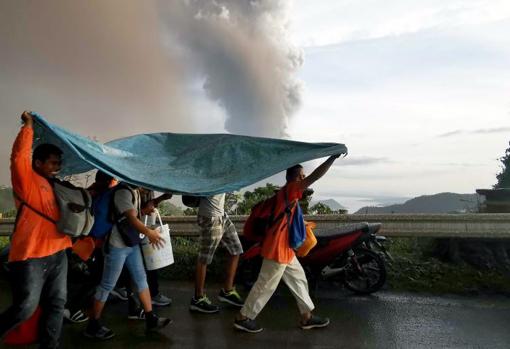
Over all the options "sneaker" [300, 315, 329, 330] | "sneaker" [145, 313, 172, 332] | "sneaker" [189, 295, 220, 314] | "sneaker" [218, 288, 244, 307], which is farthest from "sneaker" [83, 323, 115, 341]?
"sneaker" [300, 315, 329, 330]

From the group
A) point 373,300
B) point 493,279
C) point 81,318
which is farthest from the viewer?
point 493,279

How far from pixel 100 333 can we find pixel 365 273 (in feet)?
10.5

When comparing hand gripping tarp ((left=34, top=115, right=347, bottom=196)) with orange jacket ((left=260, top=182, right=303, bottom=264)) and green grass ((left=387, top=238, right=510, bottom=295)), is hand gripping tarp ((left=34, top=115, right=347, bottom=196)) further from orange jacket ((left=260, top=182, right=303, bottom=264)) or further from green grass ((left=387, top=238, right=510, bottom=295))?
green grass ((left=387, top=238, right=510, bottom=295))

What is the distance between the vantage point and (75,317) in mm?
5312

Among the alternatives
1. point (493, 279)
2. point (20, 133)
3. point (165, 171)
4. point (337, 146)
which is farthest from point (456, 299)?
point (20, 133)

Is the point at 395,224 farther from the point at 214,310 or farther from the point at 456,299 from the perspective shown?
the point at 214,310

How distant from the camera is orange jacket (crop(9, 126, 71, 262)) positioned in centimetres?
374

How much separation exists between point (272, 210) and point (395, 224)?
8.54ft

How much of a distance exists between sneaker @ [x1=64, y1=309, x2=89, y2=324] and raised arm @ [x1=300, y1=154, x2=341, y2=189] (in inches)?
112

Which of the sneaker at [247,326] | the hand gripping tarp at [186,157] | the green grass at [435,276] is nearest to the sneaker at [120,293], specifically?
the hand gripping tarp at [186,157]

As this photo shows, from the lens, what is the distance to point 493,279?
20.6 feet

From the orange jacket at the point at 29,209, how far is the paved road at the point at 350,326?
1.28 meters

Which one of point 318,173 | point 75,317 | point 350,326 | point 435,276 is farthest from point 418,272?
point 75,317

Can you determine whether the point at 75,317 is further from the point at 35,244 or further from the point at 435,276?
the point at 435,276
